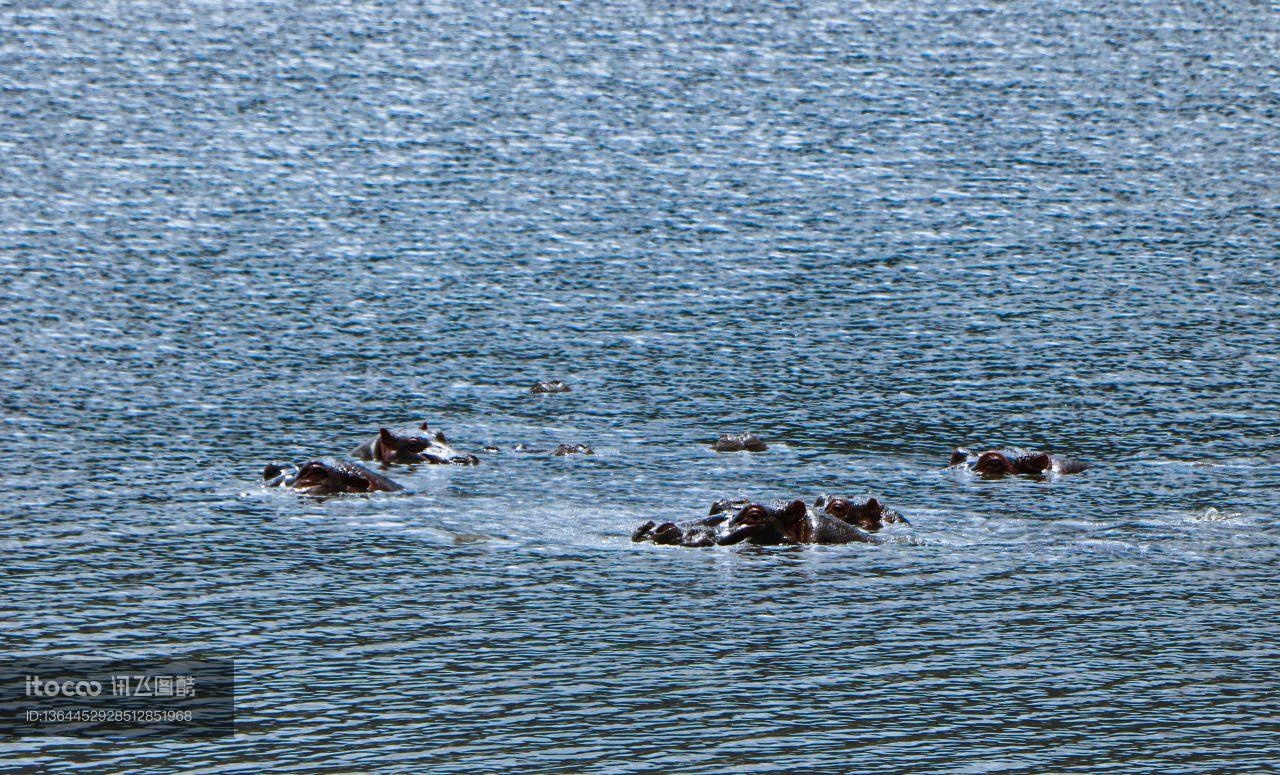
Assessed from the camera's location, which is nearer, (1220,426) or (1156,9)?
(1220,426)

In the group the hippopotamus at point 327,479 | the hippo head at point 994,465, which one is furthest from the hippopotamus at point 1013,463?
the hippopotamus at point 327,479

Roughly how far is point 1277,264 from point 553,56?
21994mm

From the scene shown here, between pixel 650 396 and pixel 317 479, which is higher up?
pixel 650 396

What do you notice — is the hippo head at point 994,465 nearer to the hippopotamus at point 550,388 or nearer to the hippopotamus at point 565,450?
the hippopotamus at point 565,450

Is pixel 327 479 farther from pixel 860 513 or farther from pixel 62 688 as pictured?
pixel 62 688

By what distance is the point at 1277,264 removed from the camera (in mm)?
28344

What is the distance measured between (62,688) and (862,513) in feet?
21.9

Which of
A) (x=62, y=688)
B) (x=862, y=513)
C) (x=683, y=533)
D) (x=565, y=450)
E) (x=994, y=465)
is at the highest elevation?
(x=565, y=450)

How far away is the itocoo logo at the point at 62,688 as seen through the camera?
13.8m

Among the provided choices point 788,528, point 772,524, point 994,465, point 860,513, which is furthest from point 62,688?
point 994,465

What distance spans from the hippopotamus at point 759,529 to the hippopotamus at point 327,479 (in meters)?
2.83

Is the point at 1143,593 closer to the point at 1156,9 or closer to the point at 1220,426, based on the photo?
the point at 1220,426

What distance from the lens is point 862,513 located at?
17625mm

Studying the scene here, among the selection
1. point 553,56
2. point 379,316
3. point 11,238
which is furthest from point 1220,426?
point 553,56
